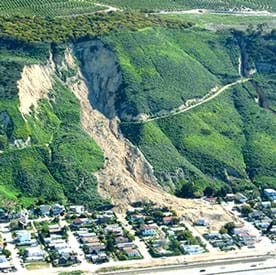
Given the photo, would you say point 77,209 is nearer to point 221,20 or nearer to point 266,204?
point 266,204

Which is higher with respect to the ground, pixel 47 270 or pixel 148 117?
pixel 148 117

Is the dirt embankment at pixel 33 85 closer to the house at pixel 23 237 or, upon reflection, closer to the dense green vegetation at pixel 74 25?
the dense green vegetation at pixel 74 25

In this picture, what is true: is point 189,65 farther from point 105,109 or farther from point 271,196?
point 271,196

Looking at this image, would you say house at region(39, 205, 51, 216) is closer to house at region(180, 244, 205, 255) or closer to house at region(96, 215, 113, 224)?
house at region(96, 215, 113, 224)


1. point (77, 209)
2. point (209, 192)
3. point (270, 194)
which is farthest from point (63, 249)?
point (270, 194)

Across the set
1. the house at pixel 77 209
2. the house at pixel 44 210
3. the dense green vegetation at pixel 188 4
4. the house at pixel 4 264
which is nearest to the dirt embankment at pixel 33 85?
the house at pixel 44 210

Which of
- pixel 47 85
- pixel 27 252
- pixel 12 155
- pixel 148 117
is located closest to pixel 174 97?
pixel 148 117
